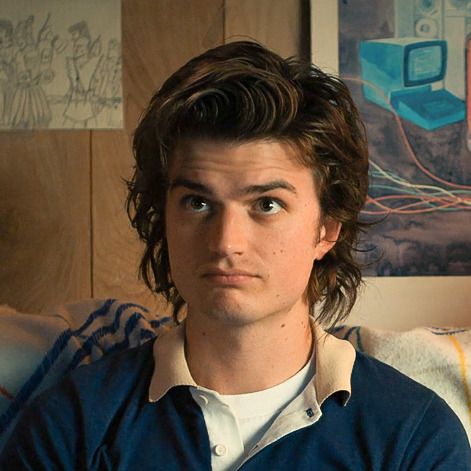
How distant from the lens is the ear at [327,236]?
1.17 meters

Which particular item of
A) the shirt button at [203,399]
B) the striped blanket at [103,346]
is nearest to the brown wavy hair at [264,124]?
the striped blanket at [103,346]

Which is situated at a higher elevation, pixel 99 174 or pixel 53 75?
pixel 53 75

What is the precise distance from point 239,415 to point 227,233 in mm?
243

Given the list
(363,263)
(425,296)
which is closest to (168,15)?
(363,263)

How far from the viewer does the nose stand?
104cm

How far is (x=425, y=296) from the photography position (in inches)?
57.4

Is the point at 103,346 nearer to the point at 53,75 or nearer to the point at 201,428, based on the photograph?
the point at 201,428

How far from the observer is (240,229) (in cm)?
105

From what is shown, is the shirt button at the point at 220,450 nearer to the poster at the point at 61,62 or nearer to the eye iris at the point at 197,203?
the eye iris at the point at 197,203

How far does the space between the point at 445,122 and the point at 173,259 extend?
0.59 m

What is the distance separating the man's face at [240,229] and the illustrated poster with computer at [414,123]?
1.27 feet

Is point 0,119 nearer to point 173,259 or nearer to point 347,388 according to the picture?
point 173,259

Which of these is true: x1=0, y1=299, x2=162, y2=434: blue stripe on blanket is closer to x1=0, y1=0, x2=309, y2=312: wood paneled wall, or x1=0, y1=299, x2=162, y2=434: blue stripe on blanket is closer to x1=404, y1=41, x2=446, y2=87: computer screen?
x1=0, y1=0, x2=309, y2=312: wood paneled wall

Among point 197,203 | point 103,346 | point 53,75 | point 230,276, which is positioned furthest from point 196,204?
point 53,75
